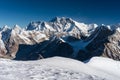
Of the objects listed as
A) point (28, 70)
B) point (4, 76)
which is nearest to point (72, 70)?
point (28, 70)

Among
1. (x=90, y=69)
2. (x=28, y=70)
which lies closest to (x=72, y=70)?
(x=90, y=69)

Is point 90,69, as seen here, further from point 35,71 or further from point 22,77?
point 22,77

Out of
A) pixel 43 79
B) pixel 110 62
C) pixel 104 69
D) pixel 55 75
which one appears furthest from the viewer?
pixel 110 62

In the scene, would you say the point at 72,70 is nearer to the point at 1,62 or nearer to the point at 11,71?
the point at 11,71

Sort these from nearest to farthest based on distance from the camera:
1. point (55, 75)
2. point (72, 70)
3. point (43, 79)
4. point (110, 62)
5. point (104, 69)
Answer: point (43, 79) → point (55, 75) → point (72, 70) → point (104, 69) → point (110, 62)

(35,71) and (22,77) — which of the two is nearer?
(22,77)

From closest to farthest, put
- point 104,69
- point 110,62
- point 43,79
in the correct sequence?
1. point 43,79
2. point 104,69
3. point 110,62
